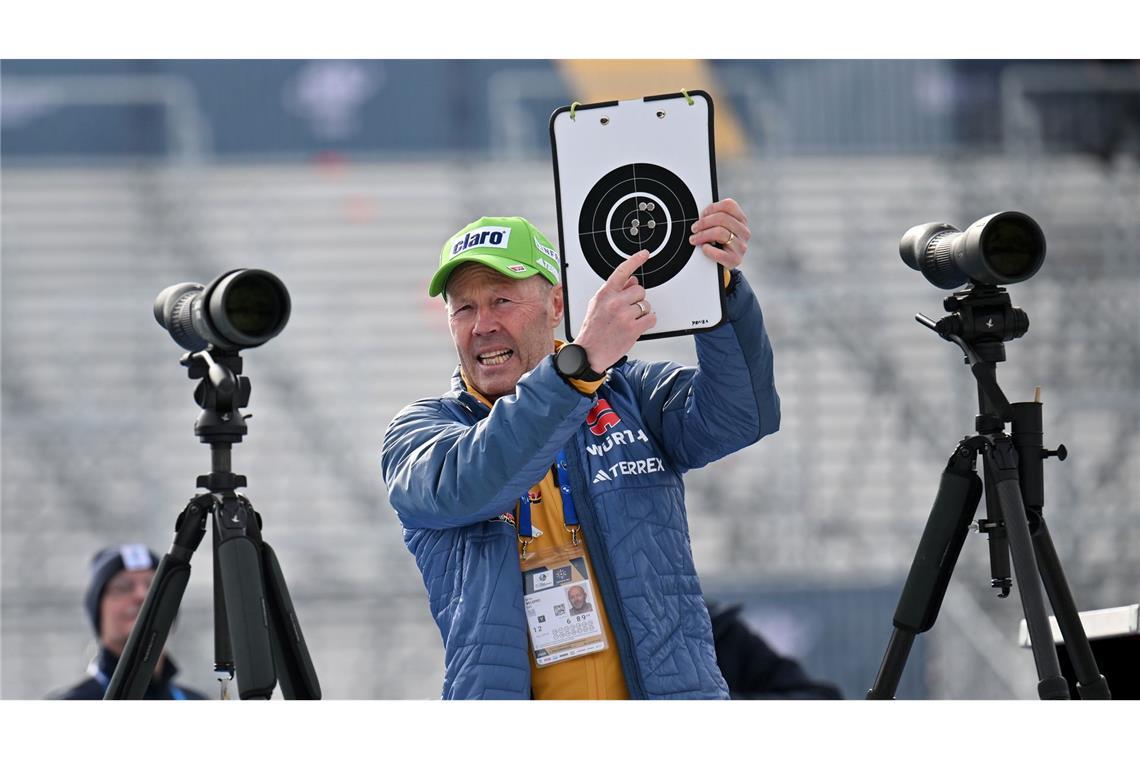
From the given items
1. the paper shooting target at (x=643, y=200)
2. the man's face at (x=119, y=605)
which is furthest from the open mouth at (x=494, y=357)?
the man's face at (x=119, y=605)

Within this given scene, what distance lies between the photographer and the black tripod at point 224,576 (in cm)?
236

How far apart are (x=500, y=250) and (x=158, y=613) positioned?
0.85 m

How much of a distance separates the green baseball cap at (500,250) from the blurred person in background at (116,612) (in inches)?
97.3

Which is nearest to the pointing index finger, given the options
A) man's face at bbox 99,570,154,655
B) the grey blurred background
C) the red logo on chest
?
the red logo on chest

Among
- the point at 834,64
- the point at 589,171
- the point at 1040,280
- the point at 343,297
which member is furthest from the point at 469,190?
the point at 589,171

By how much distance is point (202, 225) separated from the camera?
29.3ft

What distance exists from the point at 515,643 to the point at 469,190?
6.97 m

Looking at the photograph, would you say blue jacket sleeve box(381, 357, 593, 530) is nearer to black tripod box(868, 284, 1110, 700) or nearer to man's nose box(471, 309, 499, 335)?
man's nose box(471, 309, 499, 335)

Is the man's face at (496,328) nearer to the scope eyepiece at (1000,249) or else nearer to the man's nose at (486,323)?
the man's nose at (486,323)

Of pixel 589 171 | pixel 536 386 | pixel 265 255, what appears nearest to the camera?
pixel 536 386

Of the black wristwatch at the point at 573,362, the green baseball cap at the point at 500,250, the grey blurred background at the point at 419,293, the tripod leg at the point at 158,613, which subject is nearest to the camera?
the black wristwatch at the point at 573,362

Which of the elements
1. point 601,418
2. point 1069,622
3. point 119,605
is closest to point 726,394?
point 601,418
